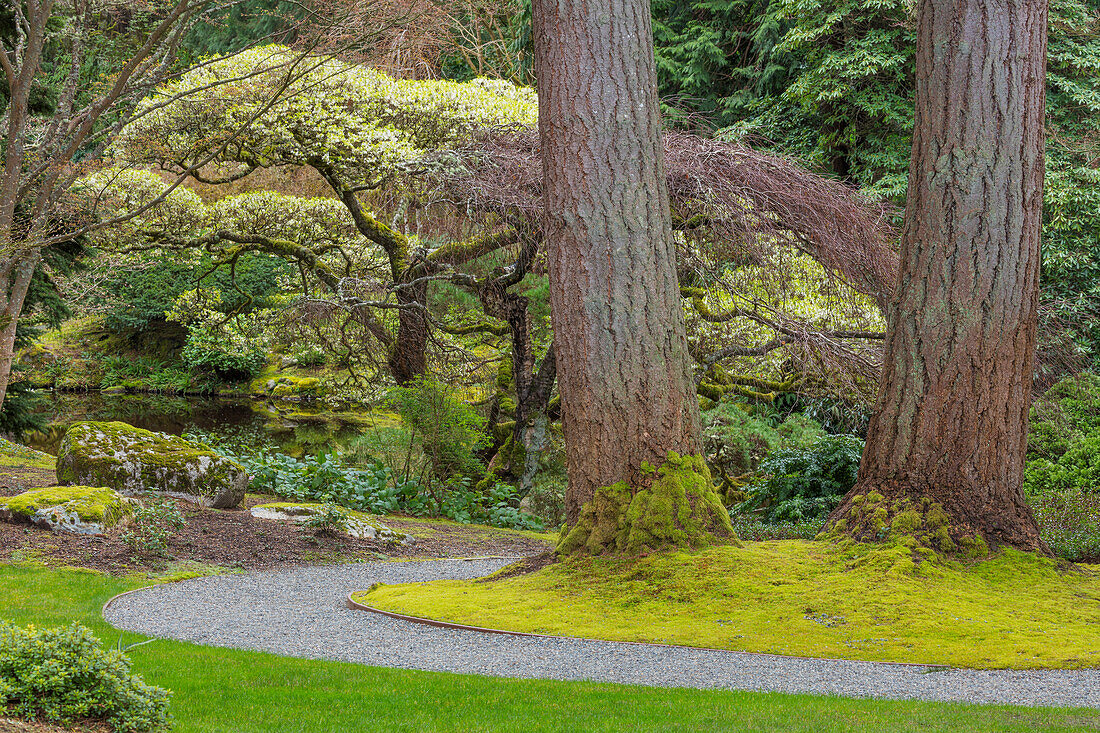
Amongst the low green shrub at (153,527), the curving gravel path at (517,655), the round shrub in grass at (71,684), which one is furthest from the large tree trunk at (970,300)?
the low green shrub at (153,527)

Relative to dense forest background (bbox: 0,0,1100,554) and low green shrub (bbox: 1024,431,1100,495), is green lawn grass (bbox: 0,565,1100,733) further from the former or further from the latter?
low green shrub (bbox: 1024,431,1100,495)

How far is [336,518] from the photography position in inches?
363

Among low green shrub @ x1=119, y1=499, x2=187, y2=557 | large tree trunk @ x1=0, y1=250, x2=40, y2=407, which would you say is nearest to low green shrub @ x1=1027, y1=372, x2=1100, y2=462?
low green shrub @ x1=119, y1=499, x2=187, y2=557

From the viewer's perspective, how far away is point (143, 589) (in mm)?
6648

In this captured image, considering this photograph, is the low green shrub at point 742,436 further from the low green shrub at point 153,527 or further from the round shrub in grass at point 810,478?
the low green shrub at point 153,527

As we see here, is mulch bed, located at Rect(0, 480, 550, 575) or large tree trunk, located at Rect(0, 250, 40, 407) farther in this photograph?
large tree trunk, located at Rect(0, 250, 40, 407)

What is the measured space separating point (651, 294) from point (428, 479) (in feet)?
23.3

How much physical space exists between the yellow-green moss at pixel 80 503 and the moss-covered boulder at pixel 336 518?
1.56 m

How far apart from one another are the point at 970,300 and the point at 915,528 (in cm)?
150

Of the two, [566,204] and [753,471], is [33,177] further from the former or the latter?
[753,471]

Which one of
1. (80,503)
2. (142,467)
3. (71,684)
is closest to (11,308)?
(142,467)

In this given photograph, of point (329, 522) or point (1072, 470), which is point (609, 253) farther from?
point (1072, 470)

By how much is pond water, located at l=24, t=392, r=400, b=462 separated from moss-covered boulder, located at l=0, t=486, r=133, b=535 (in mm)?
6505

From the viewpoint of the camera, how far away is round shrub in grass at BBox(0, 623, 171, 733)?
102 inches
